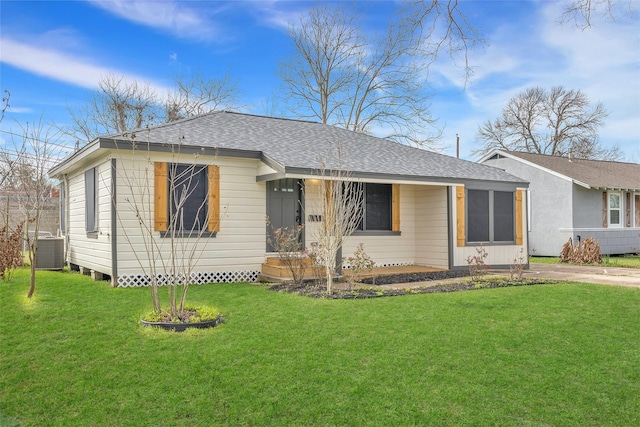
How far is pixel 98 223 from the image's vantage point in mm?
10344

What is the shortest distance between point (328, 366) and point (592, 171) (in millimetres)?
19548

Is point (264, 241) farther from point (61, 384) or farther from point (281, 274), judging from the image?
point (61, 384)

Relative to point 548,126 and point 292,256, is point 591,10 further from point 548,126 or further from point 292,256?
point 548,126

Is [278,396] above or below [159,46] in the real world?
below

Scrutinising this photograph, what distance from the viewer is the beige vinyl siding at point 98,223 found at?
9.77 m

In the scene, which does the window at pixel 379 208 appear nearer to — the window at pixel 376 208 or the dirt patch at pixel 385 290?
the window at pixel 376 208

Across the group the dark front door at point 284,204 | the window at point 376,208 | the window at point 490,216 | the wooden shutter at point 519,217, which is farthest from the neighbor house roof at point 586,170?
the dark front door at point 284,204

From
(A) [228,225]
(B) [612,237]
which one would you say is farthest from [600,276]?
(B) [612,237]

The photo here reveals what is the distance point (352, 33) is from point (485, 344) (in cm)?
2086

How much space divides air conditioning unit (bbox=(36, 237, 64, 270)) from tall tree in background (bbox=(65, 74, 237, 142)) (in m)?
10.9

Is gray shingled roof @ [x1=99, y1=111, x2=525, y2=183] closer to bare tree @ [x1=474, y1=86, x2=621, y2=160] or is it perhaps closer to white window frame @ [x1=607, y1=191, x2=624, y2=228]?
white window frame @ [x1=607, y1=191, x2=624, y2=228]

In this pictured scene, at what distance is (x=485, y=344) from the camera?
5.44 metres

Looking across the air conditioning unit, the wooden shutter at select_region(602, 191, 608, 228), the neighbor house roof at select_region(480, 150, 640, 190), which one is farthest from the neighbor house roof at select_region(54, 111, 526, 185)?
the wooden shutter at select_region(602, 191, 608, 228)

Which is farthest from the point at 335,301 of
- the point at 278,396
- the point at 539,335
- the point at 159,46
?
the point at 159,46
